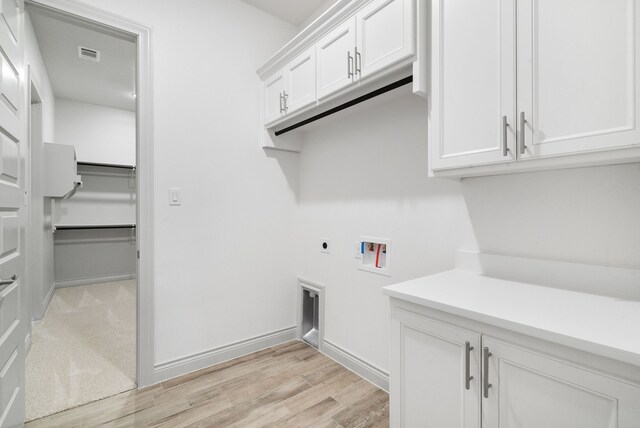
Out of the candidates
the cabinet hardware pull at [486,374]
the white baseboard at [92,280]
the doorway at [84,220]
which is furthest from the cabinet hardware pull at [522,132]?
the white baseboard at [92,280]

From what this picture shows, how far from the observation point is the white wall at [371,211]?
5.61 ft

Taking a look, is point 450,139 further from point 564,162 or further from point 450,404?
point 450,404

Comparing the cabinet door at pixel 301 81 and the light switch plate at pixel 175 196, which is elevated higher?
the cabinet door at pixel 301 81

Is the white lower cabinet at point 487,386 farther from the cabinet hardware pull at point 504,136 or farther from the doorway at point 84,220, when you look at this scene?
the doorway at point 84,220

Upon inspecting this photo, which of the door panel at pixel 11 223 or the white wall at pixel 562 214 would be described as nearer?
the white wall at pixel 562 214

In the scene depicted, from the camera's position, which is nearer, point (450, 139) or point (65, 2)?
point (450, 139)

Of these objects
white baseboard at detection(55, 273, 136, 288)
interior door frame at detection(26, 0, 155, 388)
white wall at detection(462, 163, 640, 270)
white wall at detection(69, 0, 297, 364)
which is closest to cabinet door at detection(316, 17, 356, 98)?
white wall at detection(69, 0, 297, 364)

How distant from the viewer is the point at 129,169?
16.4ft

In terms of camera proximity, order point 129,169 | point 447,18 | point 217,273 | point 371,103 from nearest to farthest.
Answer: point 447,18 < point 371,103 < point 217,273 < point 129,169

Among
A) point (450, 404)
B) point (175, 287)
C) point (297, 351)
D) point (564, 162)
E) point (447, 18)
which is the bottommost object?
point (297, 351)

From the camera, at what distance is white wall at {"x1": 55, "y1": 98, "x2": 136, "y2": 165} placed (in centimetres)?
456

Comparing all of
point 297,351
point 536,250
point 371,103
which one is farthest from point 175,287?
point 536,250

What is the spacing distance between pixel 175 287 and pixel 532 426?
209 centimetres

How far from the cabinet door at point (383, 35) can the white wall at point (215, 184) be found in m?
1.19
